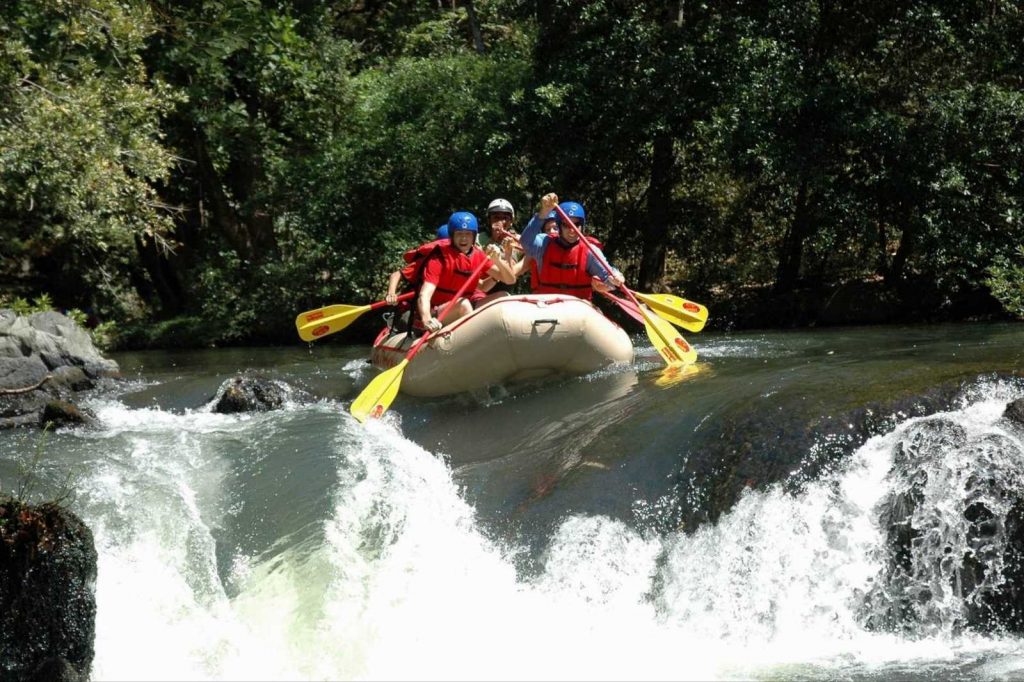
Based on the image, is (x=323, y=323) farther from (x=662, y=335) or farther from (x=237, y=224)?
(x=237, y=224)

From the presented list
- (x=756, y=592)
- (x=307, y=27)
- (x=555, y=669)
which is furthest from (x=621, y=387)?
(x=307, y=27)

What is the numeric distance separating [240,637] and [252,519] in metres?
1.14

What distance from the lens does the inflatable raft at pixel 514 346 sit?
338 inches

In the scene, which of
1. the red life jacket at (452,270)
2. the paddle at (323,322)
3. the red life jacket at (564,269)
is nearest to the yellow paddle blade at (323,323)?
the paddle at (323,322)

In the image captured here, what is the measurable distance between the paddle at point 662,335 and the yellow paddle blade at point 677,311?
64cm

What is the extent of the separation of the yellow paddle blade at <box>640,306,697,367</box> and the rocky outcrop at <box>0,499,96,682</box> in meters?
4.97

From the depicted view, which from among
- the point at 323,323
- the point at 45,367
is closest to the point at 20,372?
the point at 45,367

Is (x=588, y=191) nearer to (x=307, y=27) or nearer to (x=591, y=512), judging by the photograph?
(x=307, y=27)

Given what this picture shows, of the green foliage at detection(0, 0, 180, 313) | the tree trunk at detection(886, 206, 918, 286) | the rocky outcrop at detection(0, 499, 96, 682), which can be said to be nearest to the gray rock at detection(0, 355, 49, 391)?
the green foliage at detection(0, 0, 180, 313)

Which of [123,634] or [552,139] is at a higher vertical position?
[552,139]

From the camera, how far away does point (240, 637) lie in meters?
5.82

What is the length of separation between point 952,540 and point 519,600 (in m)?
2.03

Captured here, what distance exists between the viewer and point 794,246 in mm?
15211

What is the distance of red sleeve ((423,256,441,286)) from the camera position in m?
9.44
